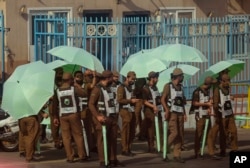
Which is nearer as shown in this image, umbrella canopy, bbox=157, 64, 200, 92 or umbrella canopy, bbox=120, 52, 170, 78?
umbrella canopy, bbox=120, 52, 170, 78

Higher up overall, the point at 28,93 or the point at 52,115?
the point at 28,93

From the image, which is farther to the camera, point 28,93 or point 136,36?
point 136,36

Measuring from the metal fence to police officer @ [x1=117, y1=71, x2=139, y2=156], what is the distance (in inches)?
159

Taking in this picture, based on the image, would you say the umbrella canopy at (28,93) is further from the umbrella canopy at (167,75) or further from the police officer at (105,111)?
the umbrella canopy at (167,75)

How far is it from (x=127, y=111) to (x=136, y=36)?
4501 mm

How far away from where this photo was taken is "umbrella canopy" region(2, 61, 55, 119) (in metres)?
13.8

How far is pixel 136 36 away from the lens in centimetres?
1942

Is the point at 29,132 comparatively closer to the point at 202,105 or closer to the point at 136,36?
the point at 202,105

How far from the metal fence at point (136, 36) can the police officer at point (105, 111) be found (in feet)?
18.0

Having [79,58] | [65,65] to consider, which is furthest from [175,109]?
[65,65]

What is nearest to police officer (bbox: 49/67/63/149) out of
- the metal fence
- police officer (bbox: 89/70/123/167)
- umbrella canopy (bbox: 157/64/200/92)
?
police officer (bbox: 89/70/123/167)

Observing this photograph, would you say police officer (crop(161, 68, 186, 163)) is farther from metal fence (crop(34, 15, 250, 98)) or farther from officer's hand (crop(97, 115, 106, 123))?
metal fence (crop(34, 15, 250, 98))

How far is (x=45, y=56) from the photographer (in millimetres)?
19094

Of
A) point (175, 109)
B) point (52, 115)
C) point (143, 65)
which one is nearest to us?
point (175, 109)
